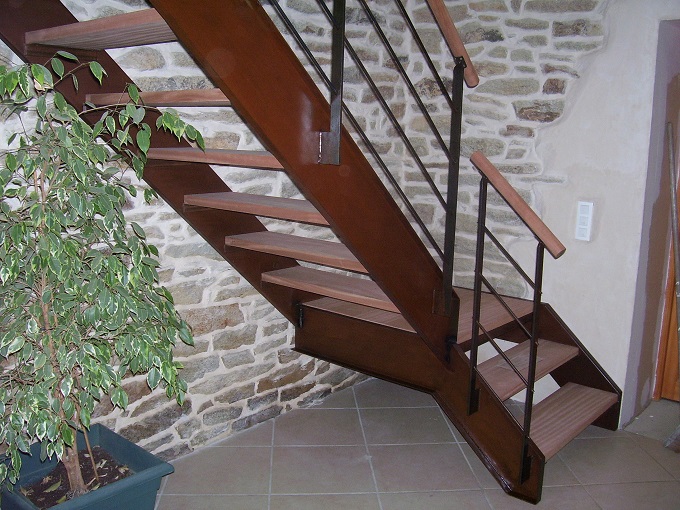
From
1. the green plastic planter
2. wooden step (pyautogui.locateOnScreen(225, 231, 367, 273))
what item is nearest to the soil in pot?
the green plastic planter

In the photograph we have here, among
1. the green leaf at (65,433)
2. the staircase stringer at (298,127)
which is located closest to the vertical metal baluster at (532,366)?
the staircase stringer at (298,127)

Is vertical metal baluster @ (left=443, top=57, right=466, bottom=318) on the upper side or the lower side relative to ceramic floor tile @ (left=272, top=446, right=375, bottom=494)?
upper

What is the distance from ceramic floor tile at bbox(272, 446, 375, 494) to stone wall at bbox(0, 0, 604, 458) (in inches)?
16.3

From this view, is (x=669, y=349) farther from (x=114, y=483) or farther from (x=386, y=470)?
(x=114, y=483)

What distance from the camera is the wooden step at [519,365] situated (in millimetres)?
3097

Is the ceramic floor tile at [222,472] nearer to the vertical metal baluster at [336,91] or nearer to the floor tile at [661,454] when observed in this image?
the vertical metal baluster at [336,91]

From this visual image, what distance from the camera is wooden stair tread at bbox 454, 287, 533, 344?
10.5ft

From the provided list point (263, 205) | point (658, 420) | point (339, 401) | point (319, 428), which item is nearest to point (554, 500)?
point (658, 420)

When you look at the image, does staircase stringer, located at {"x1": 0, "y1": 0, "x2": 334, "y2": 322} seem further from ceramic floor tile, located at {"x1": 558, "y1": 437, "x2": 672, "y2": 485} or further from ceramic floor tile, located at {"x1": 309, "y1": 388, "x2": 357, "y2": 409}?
ceramic floor tile, located at {"x1": 558, "y1": 437, "x2": 672, "y2": 485}

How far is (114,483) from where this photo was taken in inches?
95.4

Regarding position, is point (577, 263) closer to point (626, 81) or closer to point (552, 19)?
point (626, 81)

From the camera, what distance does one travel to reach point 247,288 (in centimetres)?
343

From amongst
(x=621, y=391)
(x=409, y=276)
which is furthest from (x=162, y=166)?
(x=621, y=391)

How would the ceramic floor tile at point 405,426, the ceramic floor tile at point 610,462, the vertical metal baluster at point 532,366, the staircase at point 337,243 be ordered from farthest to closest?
the ceramic floor tile at point 405,426 → the ceramic floor tile at point 610,462 → the vertical metal baluster at point 532,366 → the staircase at point 337,243
